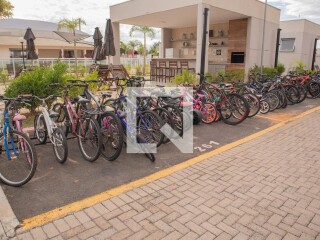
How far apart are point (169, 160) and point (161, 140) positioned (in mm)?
503

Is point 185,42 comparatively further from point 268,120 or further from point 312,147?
point 312,147

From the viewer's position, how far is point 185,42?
59.6 feet

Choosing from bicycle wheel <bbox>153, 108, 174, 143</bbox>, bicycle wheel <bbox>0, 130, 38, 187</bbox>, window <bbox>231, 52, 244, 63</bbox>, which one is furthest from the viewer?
window <bbox>231, 52, 244, 63</bbox>

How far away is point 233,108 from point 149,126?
2723mm

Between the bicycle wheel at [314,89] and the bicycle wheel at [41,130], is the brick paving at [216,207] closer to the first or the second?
the bicycle wheel at [41,130]

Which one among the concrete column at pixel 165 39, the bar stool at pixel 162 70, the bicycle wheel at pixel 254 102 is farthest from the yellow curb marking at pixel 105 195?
the concrete column at pixel 165 39

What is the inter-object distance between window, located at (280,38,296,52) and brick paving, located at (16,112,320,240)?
18857 millimetres

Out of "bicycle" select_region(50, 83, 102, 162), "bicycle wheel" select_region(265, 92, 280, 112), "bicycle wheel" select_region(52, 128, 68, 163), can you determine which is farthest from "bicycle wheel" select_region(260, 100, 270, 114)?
"bicycle wheel" select_region(52, 128, 68, 163)

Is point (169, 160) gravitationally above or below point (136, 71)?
below

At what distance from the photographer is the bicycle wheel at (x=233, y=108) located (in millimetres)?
→ 6205

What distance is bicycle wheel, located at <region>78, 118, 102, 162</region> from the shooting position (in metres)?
3.91

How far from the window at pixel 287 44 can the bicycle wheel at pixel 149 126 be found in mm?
19408

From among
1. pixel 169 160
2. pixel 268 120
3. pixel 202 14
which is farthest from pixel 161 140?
pixel 202 14

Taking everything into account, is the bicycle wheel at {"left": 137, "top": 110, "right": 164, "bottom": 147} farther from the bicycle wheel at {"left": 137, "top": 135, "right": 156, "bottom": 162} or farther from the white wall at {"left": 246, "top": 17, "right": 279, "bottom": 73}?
the white wall at {"left": 246, "top": 17, "right": 279, "bottom": 73}
